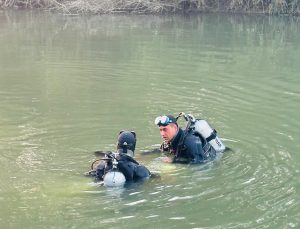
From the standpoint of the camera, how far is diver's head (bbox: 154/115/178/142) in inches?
303

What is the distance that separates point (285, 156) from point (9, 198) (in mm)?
3901

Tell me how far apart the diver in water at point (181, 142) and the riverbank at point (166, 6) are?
78.4 ft

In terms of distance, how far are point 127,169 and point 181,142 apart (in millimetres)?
1038

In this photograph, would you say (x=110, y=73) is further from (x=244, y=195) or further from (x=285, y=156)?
(x=244, y=195)

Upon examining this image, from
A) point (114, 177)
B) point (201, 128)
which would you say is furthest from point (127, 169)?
point (201, 128)

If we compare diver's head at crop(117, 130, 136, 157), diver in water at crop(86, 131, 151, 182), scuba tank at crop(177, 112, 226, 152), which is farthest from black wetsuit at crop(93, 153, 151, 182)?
scuba tank at crop(177, 112, 226, 152)

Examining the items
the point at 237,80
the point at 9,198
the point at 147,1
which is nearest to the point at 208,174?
the point at 9,198

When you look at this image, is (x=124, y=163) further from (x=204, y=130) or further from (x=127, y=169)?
(x=204, y=130)

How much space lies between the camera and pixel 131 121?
10.6 metres

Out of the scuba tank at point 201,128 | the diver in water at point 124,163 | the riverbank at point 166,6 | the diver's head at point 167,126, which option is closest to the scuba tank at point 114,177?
the diver in water at point 124,163

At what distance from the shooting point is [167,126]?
25.4 ft

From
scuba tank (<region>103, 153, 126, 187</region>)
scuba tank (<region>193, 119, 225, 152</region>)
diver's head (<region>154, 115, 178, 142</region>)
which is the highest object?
diver's head (<region>154, 115, 178, 142</region>)

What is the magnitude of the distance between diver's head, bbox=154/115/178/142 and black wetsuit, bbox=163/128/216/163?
0.07 metres

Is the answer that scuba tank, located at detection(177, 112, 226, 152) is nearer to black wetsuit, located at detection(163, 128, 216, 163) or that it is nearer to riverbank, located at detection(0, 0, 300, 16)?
black wetsuit, located at detection(163, 128, 216, 163)
